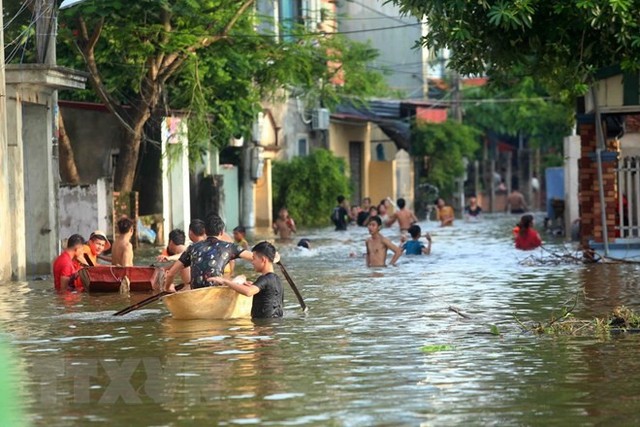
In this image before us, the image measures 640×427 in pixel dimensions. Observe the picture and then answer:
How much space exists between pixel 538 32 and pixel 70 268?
7.22 metres

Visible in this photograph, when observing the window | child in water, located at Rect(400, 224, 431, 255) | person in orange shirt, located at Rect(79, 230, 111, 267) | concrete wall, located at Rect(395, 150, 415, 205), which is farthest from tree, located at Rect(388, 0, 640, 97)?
concrete wall, located at Rect(395, 150, 415, 205)

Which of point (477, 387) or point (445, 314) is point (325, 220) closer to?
point (445, 314)

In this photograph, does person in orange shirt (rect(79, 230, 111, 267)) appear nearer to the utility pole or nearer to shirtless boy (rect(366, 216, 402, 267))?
shirtless boy (rect(366, 216, 402, 267))

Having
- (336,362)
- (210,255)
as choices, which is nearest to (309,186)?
(210,255)

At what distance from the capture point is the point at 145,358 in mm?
13008

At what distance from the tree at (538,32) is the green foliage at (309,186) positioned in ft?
84.0

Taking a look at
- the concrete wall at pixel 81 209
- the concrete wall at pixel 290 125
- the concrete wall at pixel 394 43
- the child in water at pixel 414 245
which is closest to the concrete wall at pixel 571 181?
the child in water at pixel 414 245

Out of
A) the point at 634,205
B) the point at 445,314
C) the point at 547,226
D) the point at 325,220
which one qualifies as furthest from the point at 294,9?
the point at 445,314

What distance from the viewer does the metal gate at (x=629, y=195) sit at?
80.7ft

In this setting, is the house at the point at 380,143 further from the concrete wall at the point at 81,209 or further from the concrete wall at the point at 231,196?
the concrete wall at the point at 81,209

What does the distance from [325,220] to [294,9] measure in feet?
23.0

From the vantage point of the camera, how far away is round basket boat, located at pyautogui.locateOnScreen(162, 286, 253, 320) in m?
15.9

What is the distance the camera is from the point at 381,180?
57250 mm

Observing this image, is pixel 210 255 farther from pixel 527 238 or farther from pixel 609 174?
pixel 527 238
